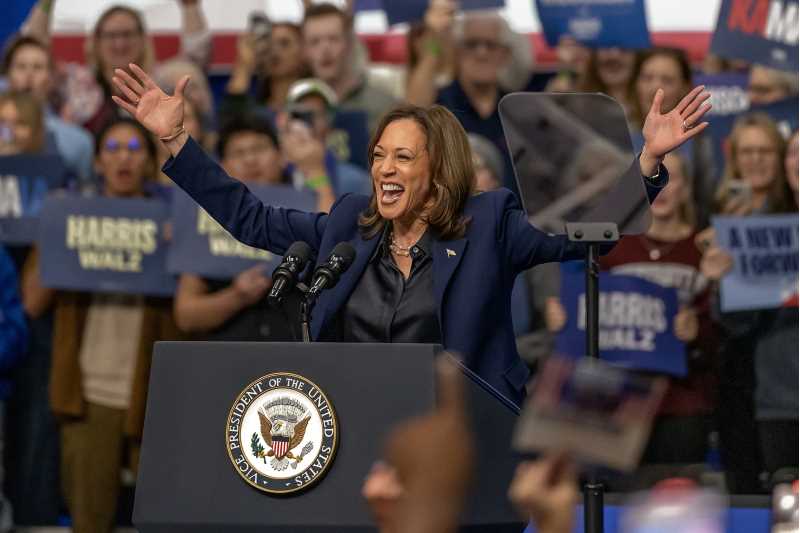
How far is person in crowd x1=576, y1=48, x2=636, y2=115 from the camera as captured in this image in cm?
706

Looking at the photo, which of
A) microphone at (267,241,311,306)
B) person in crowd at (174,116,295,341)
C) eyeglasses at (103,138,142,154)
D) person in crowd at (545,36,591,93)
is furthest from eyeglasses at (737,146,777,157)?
microphone at (267,241,311,306)

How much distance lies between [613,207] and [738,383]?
6.61ft

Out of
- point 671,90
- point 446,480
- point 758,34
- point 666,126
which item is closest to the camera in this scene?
point 446,480

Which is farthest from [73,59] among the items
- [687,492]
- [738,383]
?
[687,492]

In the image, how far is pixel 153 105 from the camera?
3.90 meters

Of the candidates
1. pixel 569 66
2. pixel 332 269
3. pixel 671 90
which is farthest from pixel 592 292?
pixel 569 66

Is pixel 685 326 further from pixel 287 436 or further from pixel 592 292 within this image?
pixel 287 436

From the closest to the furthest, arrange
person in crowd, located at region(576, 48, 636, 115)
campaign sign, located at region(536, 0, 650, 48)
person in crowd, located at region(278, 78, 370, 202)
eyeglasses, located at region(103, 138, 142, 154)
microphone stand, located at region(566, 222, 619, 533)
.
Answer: microphone stand, located at region(566, 222, 619, 533), eyeglasses, located at region(103, 138, 142, 154), person in crowd, located at region(278, 78, 370, 202), campaign sign, located at region(536, 0, 650, 48), person in crowd, located at region(576, 48, 636, 115)

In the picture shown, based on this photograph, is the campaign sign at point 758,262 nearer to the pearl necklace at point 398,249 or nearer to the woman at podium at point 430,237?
the woman at podium at point 430,237

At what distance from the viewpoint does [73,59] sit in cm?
1062

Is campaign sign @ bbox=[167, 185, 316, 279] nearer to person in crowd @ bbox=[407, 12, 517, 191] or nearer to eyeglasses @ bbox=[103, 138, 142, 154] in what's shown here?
eyeglasses @ bbox=[103, 138, 142, 154]

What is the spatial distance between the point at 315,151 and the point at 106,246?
93 cm

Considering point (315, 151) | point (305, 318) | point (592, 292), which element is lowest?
point (305, 318)

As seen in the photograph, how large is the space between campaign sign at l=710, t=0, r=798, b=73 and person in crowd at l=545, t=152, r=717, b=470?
65 centimetres
